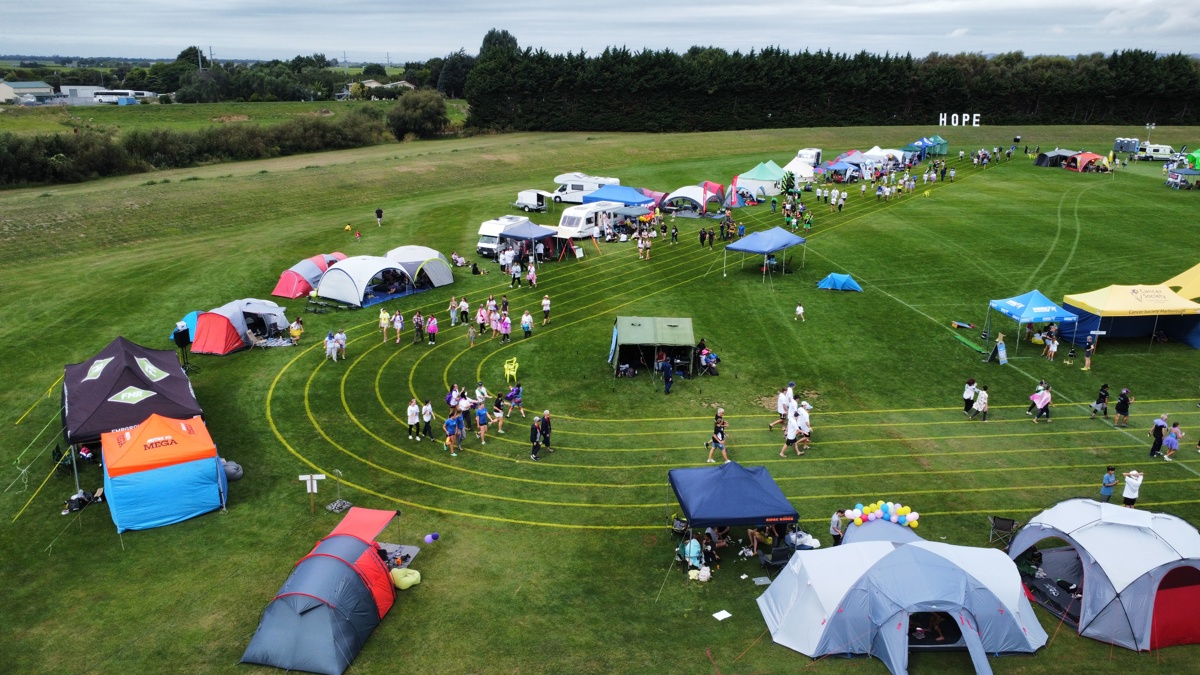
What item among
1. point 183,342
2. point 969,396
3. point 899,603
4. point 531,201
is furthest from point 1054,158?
point 183,342

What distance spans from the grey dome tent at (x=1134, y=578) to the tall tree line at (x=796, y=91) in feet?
262

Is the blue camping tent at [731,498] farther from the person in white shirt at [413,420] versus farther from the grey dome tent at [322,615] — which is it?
the person in white shirt at [413,420]

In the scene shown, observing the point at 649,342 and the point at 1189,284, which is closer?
the point at 649,342

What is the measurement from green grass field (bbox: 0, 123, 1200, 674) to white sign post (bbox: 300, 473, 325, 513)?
0.75ft

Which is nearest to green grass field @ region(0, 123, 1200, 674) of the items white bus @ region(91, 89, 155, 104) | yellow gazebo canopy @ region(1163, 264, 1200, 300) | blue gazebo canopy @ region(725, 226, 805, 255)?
blue gazebo canopy @ region(725, 226, 805, 255)

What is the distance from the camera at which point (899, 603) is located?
13.7 meters

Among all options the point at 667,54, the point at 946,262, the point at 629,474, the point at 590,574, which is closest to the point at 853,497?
the point at 629,474

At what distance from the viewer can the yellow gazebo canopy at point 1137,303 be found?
2875cm

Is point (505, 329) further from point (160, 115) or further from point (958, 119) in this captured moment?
point (958, 119)

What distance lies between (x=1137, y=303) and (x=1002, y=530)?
1687 cm

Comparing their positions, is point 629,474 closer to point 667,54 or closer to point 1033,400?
point 1033,400

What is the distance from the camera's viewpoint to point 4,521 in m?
18.4

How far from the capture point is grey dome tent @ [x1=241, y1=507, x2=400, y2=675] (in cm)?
1363

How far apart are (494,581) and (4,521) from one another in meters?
11.9
